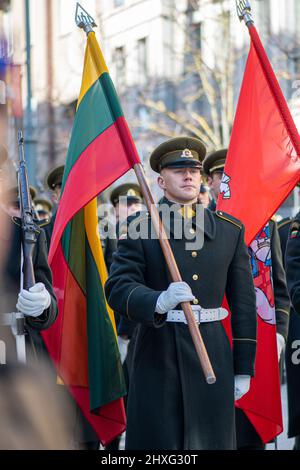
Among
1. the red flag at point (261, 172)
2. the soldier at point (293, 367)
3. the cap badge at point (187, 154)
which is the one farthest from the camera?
the red flag at point (261, 172)

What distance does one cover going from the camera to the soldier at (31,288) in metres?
4.22

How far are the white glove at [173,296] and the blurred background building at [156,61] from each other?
898cm

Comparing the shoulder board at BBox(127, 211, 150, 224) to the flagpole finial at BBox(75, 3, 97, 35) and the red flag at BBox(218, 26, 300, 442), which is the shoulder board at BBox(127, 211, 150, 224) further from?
the flagpole finial at BBox(75, 3, 97, 35)

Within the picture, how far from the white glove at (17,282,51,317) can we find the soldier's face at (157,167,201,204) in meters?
0.87

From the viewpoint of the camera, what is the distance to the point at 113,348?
5.62 meters

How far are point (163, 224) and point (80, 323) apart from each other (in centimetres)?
140

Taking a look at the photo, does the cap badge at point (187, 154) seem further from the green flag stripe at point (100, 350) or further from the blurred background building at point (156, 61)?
the blurred background building at point (156, 61)

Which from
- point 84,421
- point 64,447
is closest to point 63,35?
point 84,421

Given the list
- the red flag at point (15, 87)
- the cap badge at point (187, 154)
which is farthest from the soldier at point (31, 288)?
the cap badge at point (187, 154)

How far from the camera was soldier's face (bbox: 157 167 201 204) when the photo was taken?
4672 millimetres

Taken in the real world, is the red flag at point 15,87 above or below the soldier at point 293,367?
above

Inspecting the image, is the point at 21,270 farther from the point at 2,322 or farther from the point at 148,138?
the point at 148,138

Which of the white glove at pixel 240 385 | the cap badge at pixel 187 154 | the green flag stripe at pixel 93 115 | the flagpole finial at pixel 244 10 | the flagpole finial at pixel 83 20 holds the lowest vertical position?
the white glove at pixel 240 385

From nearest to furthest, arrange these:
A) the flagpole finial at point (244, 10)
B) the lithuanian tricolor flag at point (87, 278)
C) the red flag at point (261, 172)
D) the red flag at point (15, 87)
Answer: the red flag at point (15, 87) < the lithuanian tricolor flag at point (87, 278) < the red flag at point (261, 172) < the flagpole finial at point (244, 10)
